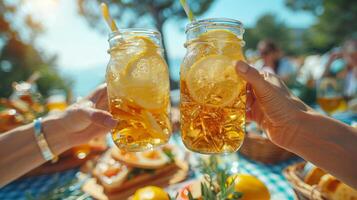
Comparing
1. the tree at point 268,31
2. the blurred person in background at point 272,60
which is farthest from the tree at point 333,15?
the blurred person in background at point 272,60

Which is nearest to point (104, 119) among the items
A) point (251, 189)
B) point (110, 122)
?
point (110, 122)

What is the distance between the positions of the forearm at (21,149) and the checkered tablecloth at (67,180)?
0.73 feet

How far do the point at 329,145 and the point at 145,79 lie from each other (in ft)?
1.88

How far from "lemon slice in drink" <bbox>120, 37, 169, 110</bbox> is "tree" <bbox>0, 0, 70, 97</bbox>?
282 inches

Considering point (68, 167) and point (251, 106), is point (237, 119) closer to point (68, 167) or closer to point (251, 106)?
point (251, 106)

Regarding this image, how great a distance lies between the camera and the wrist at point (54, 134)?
3.17 feet

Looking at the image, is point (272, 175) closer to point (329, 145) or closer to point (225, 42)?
point (329, 145)

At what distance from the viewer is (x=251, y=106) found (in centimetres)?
Answer: 107

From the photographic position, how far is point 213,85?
2.38 ft

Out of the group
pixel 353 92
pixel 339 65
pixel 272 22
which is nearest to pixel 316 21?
pixel 272 22

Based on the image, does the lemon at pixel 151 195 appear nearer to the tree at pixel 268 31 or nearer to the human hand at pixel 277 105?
the human hand at pixel 277 105

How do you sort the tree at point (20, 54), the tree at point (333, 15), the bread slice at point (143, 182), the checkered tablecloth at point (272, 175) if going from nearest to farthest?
the checkered tablecloth at point (272, 175) → the bread slice at point (143, 182) → the tree at point (20, 54) → the tree at point (333, 15)

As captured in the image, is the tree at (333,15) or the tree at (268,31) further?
the tree at (268,31)

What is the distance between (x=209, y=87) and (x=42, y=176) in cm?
124
